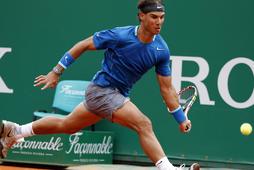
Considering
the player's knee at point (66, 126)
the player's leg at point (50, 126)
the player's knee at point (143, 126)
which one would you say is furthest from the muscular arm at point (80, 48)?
the player's knee at point (143, 126)

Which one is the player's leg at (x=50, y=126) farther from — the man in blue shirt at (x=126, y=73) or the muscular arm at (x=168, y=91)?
the muscular arm at (x=168, y=91)

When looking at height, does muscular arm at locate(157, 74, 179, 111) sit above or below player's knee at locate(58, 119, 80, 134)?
above

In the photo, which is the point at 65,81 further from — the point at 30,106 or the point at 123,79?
the point at 123,79

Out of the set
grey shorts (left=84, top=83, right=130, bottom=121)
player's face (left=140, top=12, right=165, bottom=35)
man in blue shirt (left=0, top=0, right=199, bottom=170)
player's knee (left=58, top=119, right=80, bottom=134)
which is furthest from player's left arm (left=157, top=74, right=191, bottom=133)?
player's knee (left=58, top=119, right=80, bottom=134)

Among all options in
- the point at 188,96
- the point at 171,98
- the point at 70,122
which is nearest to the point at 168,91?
the point at 171,98

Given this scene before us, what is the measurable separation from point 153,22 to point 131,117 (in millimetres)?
886

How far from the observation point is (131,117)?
271 inches

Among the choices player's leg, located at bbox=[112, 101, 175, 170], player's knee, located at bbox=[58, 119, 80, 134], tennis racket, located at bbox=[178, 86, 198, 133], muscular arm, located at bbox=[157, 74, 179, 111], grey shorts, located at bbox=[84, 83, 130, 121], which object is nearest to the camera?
player's leg, located at bbox=[112, 101, 175, 170]

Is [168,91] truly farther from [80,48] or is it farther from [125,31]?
[80,48]

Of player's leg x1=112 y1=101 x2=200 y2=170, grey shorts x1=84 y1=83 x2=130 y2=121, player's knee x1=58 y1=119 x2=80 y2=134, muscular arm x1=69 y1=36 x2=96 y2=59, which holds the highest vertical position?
muscular arm x1=69 y1=36 x2=96 y2=59

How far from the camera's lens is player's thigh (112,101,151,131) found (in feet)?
22.5

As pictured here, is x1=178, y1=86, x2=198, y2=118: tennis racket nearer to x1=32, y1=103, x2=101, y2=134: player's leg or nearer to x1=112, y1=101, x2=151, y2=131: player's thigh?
x1=112, y1=101, x2=151, y2=131: player's thigh

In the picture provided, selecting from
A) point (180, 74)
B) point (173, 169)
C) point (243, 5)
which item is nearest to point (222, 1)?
point (243, 5)

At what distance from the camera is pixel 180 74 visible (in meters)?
9.94
